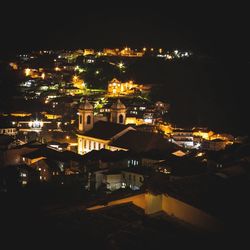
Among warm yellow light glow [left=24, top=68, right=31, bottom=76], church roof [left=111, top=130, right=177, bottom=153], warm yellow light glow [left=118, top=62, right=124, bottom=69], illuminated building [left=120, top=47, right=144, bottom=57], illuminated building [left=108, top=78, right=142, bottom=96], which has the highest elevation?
illuminated building [left=120, top=47, right=144, bottom=57]

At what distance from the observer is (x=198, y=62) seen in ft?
178

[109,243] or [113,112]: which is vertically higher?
[113,112]

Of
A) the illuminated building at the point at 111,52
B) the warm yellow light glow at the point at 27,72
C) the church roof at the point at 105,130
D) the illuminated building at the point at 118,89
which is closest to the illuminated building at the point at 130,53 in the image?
the illuminated building at the point at 111,52

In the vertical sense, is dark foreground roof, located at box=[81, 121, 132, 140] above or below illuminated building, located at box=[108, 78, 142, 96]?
below

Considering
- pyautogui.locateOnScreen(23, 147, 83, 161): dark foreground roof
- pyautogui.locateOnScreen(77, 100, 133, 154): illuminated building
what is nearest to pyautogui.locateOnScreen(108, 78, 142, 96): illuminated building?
pyautogui.locateOnScreen(77, 100, 133, 154): illuminated building

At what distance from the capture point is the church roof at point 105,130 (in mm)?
25478

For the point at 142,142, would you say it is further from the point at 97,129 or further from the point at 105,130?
the point at 97,129

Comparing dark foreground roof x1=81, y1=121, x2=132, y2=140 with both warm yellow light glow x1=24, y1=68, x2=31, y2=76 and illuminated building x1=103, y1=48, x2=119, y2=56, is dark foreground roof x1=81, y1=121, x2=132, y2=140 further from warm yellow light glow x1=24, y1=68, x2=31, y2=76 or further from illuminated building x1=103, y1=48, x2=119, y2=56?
illuminated building x1=103, y1=48, x2=119, y2=56

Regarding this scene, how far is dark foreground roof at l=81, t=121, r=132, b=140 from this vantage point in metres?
25.5

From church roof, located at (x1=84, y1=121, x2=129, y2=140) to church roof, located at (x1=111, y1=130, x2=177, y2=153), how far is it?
542mm

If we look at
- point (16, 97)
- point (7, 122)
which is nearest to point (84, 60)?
point (16, 97)

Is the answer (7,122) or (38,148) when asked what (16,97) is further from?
(38,148)

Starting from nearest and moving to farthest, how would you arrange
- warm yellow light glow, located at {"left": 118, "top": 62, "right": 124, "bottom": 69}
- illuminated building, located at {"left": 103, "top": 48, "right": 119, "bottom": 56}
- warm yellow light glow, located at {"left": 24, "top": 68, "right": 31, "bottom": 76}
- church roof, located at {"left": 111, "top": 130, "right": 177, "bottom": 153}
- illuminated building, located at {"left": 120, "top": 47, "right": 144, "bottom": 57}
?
church roof, located at {"left": 111, "top": 130, "right": 177, "bottom": 153}
warm yellow light glow, located at {"left": 118, "top": 62, "right": 124, "bottom": 69}
warm yellow light glow, located at {"left": 24, "top": 68, "right": 31, "bottom": 76}
illuminated building, located at {"left": 120, "top": 47, "right": 144, "bottom": 57}
illuminated building, located at {"left": 103, "top": 48, "right": 119, "bottom": 56}

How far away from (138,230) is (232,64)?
45.8 meters
